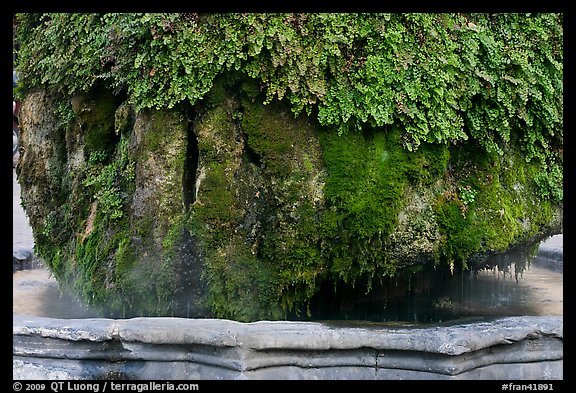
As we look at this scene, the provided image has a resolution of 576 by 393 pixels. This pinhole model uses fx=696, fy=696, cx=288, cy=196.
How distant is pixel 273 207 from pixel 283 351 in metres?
1.23

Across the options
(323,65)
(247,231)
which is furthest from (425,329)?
(323,65)

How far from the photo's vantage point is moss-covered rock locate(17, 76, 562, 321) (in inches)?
209

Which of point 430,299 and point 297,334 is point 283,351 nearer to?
point 297,334

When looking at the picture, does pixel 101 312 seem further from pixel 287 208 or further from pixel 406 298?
pixel 406 298

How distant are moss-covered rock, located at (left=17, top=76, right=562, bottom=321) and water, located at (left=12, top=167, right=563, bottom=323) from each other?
1.86 feet

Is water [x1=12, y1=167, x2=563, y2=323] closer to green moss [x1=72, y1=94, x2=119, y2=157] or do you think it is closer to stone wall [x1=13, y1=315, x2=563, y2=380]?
stone wall [x1=13, y1=315, x2=563, y2=380]

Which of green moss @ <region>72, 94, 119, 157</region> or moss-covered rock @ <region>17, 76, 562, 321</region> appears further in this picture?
green moss @ <region>72, 94, 119, 157</region>

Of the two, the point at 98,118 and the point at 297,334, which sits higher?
the point at 98,118

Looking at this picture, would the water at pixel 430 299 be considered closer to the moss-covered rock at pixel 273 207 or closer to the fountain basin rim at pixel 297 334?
the moss-covered rock at pixel 273 207

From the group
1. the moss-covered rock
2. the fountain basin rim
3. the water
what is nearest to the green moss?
the moss-covered rock

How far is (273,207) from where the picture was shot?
5426 mm

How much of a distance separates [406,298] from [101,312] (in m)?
2.80

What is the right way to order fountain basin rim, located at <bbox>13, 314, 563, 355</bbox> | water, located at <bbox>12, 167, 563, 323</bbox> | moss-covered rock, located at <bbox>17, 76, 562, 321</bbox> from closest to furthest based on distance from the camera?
fountain basin rim, located at <bbox>13, 314, 563, 355</bbox> → moss-covered rock, located at <bbox>17, 76, 562, 321</bbox> → water, located at <bbox>12, 167, 563, 323</bbox>

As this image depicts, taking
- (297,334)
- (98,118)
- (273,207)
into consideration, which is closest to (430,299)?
(273,207)
